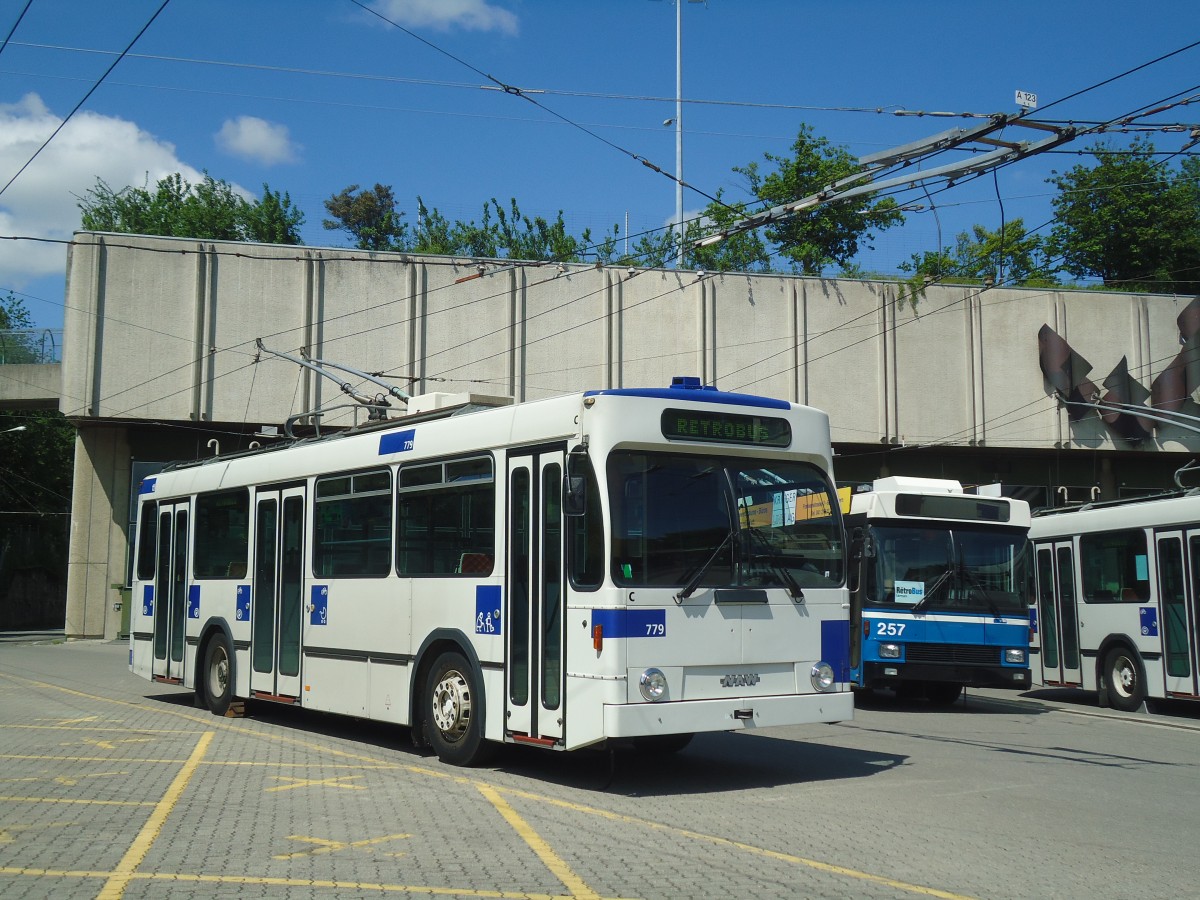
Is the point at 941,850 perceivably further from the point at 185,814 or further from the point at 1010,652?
the point at 1010,652

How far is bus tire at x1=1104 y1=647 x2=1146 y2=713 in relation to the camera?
679 inches

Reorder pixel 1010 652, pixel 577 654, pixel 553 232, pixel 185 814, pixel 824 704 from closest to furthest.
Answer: pixel 185 814 → pixel 577 654 → pixel 824 704 → pixel 1010 652 → pixel 553 232

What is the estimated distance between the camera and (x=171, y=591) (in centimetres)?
1638

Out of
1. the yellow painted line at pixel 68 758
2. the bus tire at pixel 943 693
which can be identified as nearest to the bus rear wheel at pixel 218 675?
the yellow painted line at pixel 68 758

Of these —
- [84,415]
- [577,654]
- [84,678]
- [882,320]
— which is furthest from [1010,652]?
[84,415]

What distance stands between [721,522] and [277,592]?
20.3ft

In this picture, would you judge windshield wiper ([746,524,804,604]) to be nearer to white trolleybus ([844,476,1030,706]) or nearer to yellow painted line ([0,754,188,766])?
yellow painted line ([0,754,188,766])

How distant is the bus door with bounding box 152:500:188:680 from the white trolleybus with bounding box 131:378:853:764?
4.28 m

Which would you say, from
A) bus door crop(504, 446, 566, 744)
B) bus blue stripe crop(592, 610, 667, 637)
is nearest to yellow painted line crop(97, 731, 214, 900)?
bus door crop(504, 446, 566, 744)

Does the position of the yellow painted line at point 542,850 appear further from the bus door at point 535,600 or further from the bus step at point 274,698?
the bus step at point 274,698

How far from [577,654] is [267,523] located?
6098 millimetres

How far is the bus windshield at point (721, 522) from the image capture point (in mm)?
9086

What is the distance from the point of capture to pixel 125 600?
35469mm

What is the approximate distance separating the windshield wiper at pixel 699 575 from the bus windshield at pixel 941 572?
24.8ft
